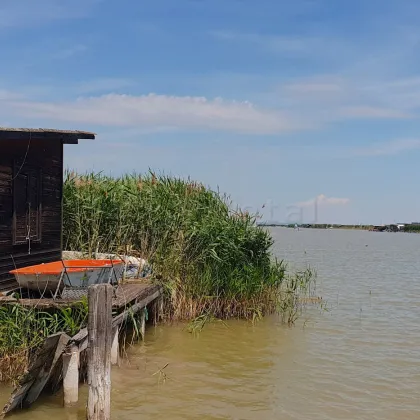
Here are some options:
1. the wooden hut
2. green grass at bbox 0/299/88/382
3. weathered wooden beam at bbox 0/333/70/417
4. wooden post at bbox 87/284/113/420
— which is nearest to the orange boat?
green grass at bbox 0/299/88/382

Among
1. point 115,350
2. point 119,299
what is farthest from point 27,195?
point 115,350

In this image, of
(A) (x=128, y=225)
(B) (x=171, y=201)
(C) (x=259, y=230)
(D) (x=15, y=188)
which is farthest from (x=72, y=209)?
(C) (x=259, y=230)

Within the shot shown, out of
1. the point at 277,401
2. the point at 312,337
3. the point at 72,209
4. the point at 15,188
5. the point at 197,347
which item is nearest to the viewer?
the point at 277,401

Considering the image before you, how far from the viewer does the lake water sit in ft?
27.3

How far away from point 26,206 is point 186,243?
4008 millimetres

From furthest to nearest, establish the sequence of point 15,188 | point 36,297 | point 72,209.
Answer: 1. point 72,209
2. point 15,188
3. point 36,297

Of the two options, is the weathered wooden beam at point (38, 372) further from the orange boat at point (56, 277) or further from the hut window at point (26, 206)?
the hut window at point (26, 206)

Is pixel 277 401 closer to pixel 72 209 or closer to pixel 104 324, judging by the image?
pixel 104 324

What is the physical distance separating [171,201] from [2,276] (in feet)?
16.9

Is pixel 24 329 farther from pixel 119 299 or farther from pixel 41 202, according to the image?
pixel 41 202

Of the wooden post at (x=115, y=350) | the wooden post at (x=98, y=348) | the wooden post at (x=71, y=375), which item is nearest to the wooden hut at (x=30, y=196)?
the wooden post at (x=115, y=350)

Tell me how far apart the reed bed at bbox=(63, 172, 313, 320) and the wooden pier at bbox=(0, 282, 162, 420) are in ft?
14.2

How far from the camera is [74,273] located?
9.22 meters

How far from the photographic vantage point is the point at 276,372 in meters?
10.4
